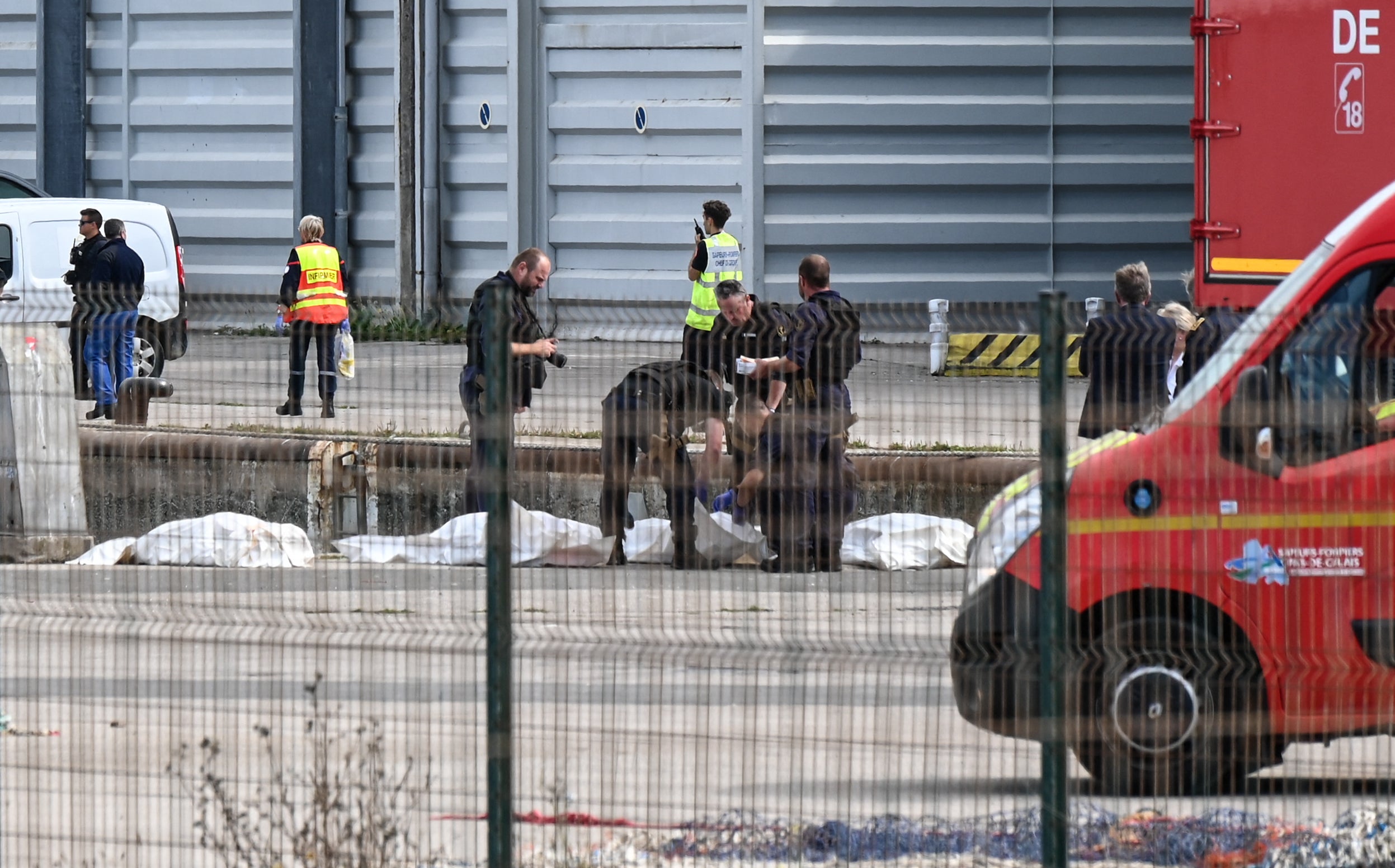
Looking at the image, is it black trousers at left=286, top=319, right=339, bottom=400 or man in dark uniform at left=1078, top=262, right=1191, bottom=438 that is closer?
man in dark uniform at left=1078, top=262, right=1191, bottom=438

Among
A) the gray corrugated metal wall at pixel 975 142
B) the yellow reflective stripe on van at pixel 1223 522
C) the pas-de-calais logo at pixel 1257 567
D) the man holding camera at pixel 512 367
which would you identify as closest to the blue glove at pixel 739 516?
the man holding camera at pixel 512 367

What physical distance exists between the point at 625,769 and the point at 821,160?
18.4m

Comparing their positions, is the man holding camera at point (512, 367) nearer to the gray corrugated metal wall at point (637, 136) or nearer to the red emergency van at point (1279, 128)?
the red emergency van at point (1279, 128)

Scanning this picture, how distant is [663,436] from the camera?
5062mm

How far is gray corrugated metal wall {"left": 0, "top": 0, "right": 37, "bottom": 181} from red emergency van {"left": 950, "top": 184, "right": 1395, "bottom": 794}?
22.2 metres

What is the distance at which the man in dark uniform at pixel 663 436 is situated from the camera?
4.96 metres

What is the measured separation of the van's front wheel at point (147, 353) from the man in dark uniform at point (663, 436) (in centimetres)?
1194

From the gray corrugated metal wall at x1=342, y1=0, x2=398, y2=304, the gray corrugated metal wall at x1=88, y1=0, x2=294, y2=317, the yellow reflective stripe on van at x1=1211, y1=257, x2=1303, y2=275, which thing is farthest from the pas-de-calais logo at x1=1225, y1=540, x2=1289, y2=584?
the gray corrugated metal wall at x1=88, y1=0, x2=294, y2=317

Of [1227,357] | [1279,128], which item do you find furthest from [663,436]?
[1279,128]

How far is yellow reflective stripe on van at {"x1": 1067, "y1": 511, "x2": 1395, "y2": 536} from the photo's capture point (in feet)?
18.0

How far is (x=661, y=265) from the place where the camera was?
2392cm

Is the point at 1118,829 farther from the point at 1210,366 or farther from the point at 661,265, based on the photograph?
the point at 661,265

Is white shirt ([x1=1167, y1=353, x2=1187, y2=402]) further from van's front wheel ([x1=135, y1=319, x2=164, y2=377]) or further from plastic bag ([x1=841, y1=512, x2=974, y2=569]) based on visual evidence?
van's front wheel ([x1=135, y1=319, x2=164, y2=377])

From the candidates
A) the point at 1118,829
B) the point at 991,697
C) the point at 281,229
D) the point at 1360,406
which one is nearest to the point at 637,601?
the point at 991,697
